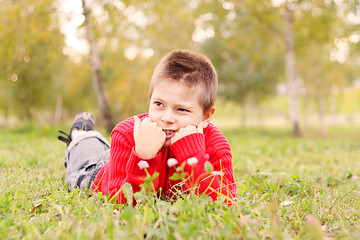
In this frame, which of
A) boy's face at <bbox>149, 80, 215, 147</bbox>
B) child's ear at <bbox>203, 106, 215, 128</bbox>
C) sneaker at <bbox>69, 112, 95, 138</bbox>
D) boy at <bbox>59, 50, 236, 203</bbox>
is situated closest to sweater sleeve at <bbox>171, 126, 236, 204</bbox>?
boy at <bbox>59, 50, 236, 203</bbox>

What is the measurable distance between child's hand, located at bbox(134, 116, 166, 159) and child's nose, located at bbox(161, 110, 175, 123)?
123 millimetres

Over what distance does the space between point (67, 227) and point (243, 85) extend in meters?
16.0

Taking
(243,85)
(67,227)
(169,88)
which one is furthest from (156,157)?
(243,85)

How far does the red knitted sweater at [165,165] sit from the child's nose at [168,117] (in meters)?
0.16

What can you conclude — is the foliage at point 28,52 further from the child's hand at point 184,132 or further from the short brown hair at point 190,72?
the child's hand at point 184,132

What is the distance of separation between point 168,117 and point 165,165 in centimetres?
35

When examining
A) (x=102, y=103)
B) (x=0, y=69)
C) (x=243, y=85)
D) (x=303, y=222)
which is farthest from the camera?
(x=243, y=85)

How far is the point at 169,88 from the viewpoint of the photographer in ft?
6.68

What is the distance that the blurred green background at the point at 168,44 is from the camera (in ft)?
26.8

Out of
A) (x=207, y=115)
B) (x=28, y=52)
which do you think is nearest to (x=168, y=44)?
(x=28, y=52)

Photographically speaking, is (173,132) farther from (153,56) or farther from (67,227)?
(153,56)

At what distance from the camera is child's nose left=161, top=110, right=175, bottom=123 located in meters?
2.01

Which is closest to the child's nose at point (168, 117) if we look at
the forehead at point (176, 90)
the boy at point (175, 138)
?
the boy at point (175, 138)

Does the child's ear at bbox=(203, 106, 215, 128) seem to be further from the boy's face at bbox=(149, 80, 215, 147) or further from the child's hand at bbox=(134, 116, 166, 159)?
the child's hand at bbox=(134, 116, 166, 159)
